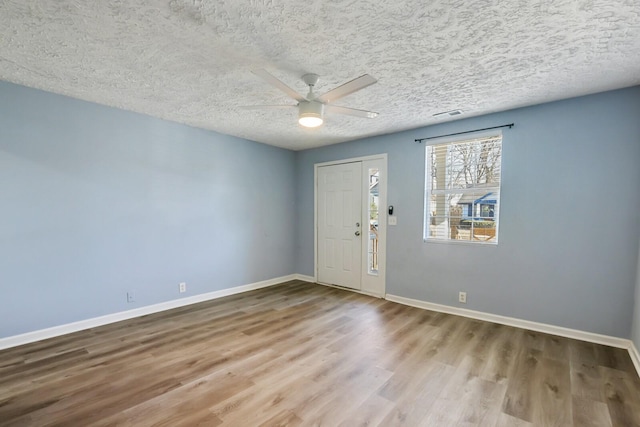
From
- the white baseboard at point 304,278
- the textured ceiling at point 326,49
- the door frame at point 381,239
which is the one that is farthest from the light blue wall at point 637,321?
the white baseboard at point 304,278

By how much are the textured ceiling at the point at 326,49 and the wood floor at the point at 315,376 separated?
2461 millimetres

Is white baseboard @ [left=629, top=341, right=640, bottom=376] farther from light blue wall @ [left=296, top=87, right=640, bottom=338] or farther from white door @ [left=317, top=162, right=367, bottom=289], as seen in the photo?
white door @ [left=317, top=162, right=367, bottom=289]

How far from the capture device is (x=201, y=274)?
4203 millimetres

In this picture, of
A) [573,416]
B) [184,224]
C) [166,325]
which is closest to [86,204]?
[184,224]

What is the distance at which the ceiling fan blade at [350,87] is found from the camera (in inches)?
76.3

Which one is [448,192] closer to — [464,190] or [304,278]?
[464,190]

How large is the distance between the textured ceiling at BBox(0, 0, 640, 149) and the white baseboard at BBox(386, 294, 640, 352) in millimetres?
2392

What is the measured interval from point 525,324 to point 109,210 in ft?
16.0

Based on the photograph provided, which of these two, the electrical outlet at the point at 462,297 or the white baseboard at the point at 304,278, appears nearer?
the electrical outlet at the point at 462,297

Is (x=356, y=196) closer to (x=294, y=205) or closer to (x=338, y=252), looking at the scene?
(x=338, y=252)

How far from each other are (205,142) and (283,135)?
1142 mm

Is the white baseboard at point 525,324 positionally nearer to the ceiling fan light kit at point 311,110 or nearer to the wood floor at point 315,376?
the wood floor at point 315,376

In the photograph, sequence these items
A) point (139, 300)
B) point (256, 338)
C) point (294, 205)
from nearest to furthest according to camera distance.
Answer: point (256, 338), point (139, 300), point (294, 205)

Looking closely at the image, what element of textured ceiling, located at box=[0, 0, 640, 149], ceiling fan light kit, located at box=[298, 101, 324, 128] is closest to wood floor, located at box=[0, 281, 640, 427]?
ceiling fan light kit, located at box=[298, 101, 324, 128]
